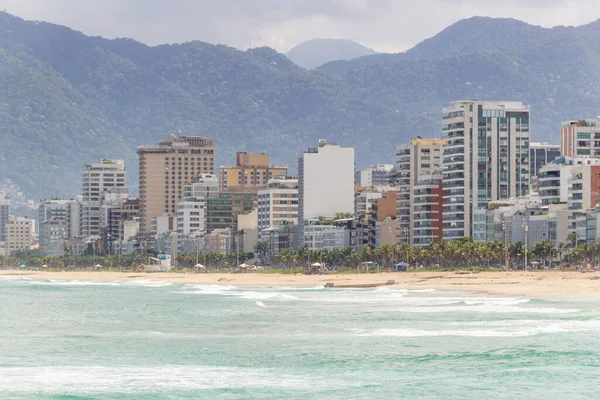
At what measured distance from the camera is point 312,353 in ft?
218

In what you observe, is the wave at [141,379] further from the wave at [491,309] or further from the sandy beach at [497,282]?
the sandy beach at [497,282]

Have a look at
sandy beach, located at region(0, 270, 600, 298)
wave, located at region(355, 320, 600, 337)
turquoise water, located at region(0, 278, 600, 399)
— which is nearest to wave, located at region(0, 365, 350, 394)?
turquoise water, located at region(0, 278, 600, 399)

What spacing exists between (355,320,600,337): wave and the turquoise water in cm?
13

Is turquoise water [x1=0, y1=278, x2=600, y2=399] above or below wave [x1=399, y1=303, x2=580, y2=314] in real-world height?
below

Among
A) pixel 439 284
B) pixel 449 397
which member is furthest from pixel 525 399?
pixel 439 284

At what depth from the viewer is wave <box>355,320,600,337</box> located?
74.9 m

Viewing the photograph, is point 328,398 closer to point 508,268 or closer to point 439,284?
point 439,284

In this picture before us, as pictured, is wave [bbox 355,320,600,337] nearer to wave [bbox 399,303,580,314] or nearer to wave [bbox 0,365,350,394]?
wave [bbox 399,303,580,314]

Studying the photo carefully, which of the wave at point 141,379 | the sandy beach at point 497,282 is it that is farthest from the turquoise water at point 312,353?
the sandy beach at point 497,282

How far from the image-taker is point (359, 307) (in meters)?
109

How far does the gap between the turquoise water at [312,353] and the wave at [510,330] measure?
0.13m

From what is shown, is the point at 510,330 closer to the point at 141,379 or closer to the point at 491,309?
the point at 491,309

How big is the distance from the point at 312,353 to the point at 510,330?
652 inches

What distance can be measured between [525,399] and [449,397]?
9.87ft
